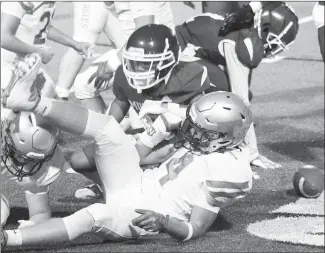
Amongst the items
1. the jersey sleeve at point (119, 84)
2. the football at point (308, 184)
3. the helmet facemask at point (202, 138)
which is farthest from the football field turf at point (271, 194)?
the jersey sleeve at point (119, 84)

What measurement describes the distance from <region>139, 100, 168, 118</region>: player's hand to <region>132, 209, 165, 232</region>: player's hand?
91 centimetres

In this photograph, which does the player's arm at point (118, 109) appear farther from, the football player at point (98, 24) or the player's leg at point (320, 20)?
the player's leg at point (320, 20)

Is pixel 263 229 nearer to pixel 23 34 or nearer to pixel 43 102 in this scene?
pixel 43 102

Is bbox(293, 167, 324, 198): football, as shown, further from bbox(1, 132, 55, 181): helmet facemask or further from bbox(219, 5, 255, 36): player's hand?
bbox(1, 132, 55, 181): helmet facemask

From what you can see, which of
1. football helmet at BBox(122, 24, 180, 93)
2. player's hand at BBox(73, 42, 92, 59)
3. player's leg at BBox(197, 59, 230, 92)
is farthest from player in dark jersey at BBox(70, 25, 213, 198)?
player's hand at BBox(73, 42, 92, 59)

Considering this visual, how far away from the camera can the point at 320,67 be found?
8.60m

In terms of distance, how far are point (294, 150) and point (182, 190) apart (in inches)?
75.2

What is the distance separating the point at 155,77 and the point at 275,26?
3.54 ft

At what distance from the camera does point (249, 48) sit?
529 centimetres

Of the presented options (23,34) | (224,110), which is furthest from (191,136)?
(23,34)

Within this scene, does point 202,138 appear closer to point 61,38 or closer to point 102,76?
point 102,76

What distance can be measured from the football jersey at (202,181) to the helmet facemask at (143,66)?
0.48m

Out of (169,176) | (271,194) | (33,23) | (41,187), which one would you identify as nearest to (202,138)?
(169,176)

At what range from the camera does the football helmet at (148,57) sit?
→ 4.55 metres
